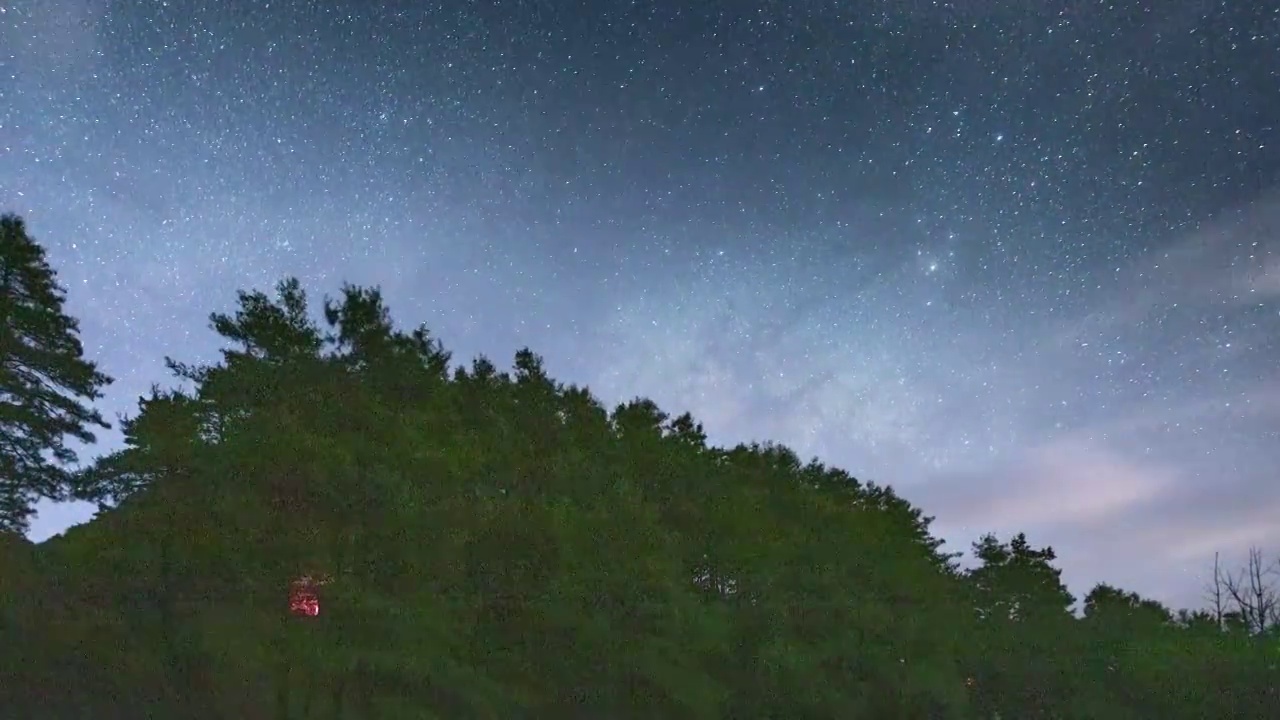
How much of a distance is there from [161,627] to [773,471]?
851 inches

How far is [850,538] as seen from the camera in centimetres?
3228

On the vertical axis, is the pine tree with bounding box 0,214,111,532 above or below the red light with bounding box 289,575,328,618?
above

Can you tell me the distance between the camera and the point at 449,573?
2044 centimetres

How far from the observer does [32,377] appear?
81.0 ft

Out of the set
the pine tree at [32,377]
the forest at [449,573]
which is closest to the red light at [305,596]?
the forest at [449,573]

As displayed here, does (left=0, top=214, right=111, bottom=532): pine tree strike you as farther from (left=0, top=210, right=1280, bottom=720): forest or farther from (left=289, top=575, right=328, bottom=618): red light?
(left=289, top=575, right=328, bottom=618): red light

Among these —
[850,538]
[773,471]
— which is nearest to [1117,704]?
[850,538]

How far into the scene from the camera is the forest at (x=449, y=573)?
1753 centimetres

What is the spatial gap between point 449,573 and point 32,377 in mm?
13412

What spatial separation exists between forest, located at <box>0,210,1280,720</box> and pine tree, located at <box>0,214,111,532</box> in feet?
0.22

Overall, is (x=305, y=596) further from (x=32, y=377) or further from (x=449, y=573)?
(x=32, y=377)

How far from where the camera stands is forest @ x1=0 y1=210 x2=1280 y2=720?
690 inches

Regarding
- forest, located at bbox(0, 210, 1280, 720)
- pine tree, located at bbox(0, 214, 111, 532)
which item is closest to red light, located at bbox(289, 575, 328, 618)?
forest, located at bbox(0, 210, 1280, 720)

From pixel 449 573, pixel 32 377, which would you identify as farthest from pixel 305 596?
pixel 32 377
